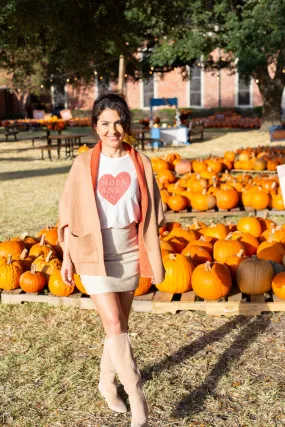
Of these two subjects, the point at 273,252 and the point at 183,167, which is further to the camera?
the point at 183,167

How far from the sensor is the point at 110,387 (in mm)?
3340

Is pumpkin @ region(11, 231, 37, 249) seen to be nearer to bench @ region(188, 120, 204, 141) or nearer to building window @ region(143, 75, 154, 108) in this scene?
bench @ region(188, 120, 204, 141)

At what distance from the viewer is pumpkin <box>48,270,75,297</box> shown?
5094mm

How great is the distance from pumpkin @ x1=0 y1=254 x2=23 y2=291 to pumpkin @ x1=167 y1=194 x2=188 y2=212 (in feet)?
12.0

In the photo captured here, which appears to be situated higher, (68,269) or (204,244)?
(68,269)

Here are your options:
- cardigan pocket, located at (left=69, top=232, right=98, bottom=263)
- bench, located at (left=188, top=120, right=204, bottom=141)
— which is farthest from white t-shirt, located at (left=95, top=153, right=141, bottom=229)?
bench, located at (left=188, top=120, right=204, bottom=141)

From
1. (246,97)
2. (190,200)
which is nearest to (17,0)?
(190,200)

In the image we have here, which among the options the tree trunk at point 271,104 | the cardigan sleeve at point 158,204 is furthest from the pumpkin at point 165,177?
the tree trunk at point 271,104

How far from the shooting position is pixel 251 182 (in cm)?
933

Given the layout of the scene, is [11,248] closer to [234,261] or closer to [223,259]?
[223,259]

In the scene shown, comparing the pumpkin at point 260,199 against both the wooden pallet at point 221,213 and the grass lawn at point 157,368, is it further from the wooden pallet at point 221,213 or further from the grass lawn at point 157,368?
the grass lawn at point 157,368

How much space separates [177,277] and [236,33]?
18.8 meters

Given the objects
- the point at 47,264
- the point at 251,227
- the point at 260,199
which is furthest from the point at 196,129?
the point at 47,264

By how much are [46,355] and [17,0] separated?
9307mm
